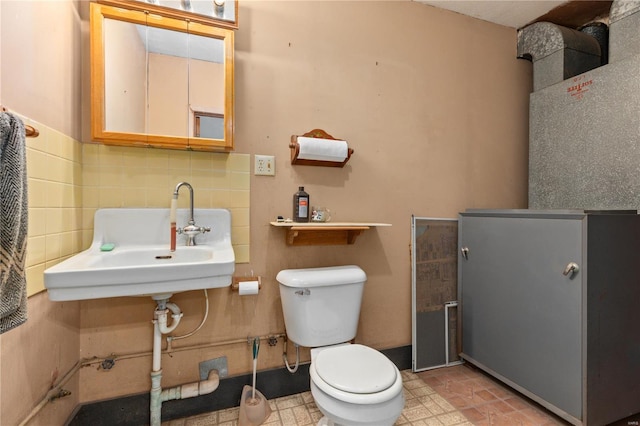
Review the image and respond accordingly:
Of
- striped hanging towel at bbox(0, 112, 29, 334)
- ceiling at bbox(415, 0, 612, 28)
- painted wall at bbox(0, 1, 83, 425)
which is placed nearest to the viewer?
striped hanging towel at bbox(0, 112, 29, 334)

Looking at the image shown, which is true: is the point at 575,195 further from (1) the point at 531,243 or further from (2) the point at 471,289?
(2) the point at 471,289

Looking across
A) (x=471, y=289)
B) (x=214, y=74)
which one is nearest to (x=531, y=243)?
(x=471, y=289)

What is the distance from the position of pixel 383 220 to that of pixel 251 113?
0.97m

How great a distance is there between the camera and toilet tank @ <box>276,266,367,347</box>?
1.41 meters

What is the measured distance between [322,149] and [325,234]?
0.47 meters

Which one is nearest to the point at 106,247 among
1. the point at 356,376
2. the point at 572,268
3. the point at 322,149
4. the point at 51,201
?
the point at 51,201

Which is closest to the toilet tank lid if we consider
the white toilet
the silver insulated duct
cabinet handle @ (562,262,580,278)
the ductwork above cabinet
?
the white toilet

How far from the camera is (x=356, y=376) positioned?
1132 millimetres

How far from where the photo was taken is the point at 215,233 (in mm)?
1473

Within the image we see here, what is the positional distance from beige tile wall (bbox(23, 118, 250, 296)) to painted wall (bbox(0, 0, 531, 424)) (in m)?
0.02

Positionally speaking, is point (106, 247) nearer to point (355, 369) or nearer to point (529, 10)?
point (355, 369)

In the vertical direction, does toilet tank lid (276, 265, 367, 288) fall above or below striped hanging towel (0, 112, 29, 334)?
below

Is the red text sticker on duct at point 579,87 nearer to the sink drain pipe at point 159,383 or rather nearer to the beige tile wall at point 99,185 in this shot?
the beige tile wall at point 99,185

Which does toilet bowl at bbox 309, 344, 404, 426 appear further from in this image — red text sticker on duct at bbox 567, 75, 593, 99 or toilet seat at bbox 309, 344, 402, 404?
red text sticker on duct at bbox 567, 75, 593, 99
